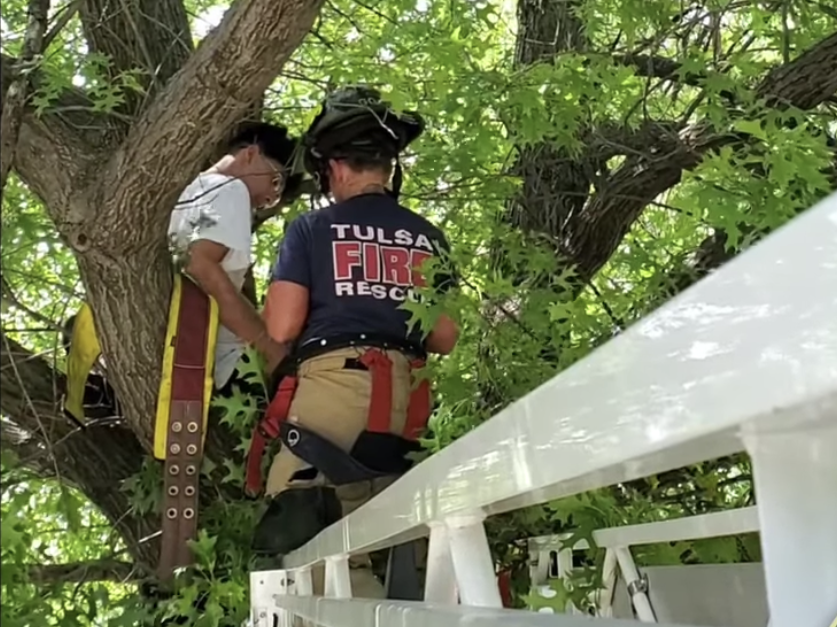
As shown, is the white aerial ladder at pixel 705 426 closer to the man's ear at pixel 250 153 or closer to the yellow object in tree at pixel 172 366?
the yellow object in tree at pixel 172 366

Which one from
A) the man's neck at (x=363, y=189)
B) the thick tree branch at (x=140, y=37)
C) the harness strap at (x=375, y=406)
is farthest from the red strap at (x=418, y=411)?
the thick tree branch at (x=140, y=37)

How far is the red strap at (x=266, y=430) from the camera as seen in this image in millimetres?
2648

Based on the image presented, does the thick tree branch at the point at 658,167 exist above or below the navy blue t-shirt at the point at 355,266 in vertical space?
above

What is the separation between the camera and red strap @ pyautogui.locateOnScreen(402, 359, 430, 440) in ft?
8.64

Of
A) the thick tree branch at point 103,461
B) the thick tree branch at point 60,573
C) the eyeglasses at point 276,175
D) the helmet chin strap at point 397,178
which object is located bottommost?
the thick tree branch at point 60,573

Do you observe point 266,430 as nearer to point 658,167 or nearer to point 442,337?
point 442,337

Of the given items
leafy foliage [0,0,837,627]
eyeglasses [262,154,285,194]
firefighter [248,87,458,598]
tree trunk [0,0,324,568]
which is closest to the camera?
tree trunk [0,0,324,568]

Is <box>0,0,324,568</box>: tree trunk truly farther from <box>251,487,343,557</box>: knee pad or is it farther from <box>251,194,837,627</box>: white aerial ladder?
<box>251,194,837,627</box>: white aerial ladder

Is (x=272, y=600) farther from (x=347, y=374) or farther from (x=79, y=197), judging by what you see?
(x=79, y=197)

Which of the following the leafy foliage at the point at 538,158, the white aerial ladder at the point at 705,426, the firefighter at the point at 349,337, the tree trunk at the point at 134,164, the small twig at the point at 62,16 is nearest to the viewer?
the white aerial ladder at the point at 705,426

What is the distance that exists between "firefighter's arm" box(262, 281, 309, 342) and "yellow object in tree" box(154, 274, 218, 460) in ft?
0.45

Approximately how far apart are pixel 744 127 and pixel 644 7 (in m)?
0.63

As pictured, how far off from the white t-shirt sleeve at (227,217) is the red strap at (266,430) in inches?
12.5

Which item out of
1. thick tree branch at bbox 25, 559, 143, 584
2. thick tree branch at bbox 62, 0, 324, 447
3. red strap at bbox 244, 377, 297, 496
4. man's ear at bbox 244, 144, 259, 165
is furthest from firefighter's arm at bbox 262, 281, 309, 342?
thick tree branch at bbox 25, 559, 143, 584
